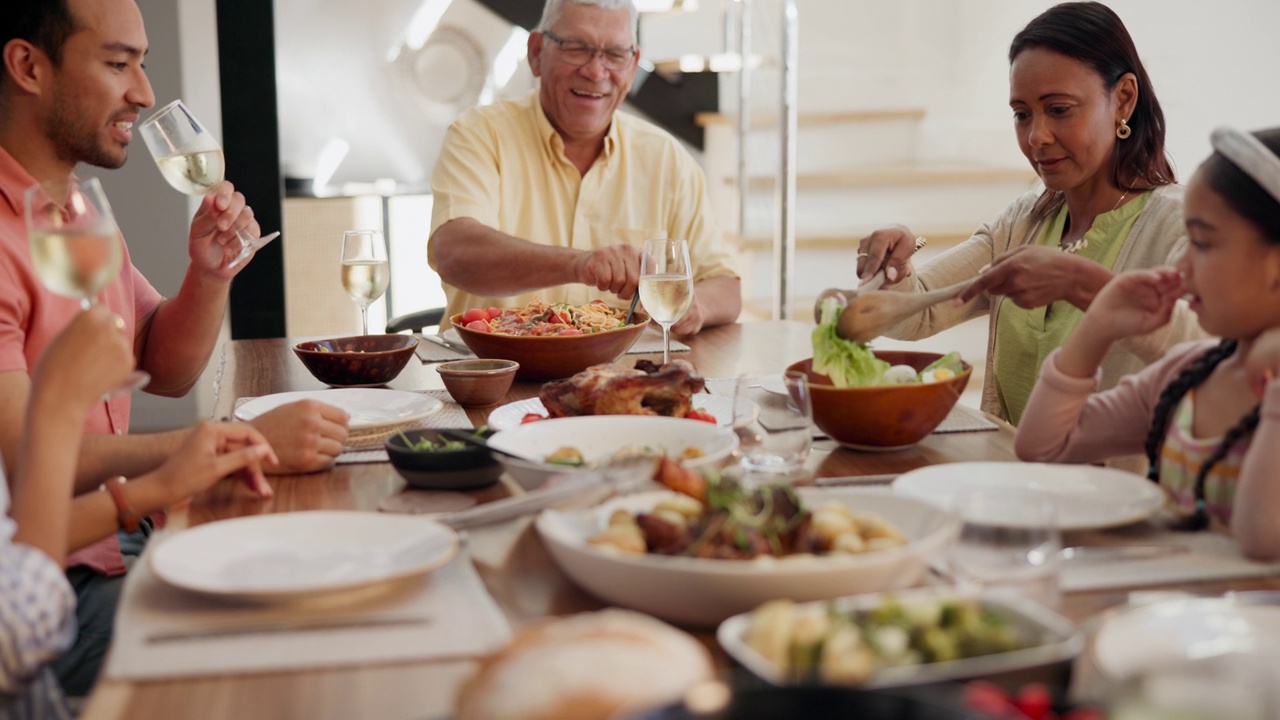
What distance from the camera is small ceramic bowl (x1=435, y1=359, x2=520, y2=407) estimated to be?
1.90 m

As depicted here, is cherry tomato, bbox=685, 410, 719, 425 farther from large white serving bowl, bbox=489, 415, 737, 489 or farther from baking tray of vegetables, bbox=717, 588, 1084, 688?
baking tray of vegetables, bbox=717, 588, 1084, 688

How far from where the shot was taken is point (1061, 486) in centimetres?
135

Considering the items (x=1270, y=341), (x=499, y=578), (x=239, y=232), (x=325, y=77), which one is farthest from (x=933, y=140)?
(x=499, y=578)

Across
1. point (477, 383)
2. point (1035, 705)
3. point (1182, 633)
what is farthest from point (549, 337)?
point (1035, 705)

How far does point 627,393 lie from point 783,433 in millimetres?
308

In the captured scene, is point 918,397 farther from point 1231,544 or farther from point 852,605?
point 852,605

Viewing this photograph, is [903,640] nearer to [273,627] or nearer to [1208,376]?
[273,627]

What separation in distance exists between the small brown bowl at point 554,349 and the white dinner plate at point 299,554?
0.92 meters

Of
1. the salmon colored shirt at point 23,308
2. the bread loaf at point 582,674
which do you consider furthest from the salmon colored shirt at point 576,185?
the bread loaf at point 582,674

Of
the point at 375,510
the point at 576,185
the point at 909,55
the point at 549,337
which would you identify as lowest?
the point at 375,510

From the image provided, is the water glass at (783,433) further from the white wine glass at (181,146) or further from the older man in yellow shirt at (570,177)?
the older man in yellow shirt at (570,177)

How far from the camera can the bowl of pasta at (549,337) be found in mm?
2102

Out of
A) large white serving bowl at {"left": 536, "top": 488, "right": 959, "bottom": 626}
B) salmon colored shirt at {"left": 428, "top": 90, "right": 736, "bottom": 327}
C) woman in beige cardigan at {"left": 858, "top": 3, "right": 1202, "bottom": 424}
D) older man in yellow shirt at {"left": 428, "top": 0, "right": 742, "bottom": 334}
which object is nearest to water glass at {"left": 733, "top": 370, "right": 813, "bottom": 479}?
large white serving bowl at {"left": 536, "top": 488, "right": 959, "bottom": 626}

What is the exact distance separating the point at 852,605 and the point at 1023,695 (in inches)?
5.9
